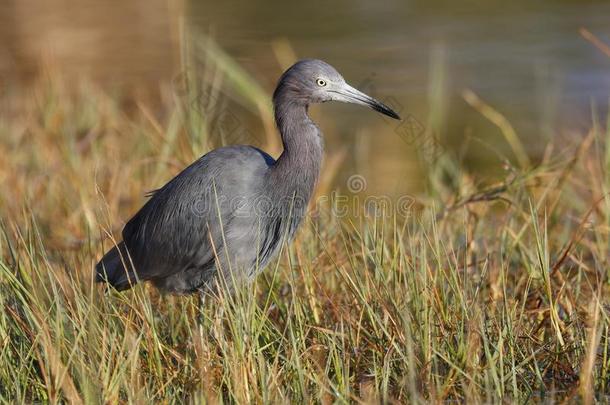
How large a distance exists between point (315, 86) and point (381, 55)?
7.18 metres

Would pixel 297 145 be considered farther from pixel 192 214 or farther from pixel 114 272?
pixel 114 272

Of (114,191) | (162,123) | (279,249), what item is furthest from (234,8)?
(279,249)

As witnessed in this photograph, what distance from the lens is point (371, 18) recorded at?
13500 millimetres

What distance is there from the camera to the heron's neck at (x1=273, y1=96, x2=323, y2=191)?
4.32 metres

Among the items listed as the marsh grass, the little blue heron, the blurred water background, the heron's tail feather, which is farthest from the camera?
the blurred water background

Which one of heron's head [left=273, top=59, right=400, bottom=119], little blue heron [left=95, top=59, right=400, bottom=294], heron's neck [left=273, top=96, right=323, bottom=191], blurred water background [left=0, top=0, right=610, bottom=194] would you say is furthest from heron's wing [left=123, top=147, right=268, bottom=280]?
blurred water background [left=0, top=0, right=610, bottom=194]

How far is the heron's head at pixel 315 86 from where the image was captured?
4332mm

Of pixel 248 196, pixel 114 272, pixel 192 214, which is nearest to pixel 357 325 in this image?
pixel 248 196

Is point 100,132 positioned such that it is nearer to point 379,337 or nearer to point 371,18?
point 379,337

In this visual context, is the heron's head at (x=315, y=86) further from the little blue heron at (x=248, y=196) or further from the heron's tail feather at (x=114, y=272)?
the heron's tail feather at (x=114, y=272)

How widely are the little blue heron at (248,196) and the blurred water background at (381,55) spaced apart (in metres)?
1.19

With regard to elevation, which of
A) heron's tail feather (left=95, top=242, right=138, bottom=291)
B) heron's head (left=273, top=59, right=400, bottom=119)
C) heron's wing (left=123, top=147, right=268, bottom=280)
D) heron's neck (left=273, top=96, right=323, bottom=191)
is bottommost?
heron's tail feather (left=95, top=242, right=138, bottom=291)

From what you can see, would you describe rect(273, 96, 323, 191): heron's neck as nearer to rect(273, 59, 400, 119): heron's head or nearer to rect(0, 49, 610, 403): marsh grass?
rect(273, 59, 400, 119): heron's head

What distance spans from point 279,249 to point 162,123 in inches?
147
